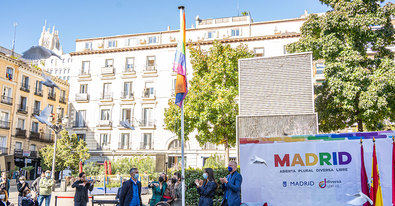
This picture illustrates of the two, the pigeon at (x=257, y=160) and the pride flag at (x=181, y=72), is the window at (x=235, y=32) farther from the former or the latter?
the pigeon at (x=257, y=160)

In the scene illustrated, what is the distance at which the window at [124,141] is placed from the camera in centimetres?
4025

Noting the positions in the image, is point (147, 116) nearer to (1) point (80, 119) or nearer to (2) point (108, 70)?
(2) point (108, 70)

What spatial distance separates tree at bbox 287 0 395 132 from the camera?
55.8ft

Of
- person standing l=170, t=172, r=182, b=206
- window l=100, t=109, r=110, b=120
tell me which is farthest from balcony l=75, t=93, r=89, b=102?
person standing l=170, t=172, r=182, b=206

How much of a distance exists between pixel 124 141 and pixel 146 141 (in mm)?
2774

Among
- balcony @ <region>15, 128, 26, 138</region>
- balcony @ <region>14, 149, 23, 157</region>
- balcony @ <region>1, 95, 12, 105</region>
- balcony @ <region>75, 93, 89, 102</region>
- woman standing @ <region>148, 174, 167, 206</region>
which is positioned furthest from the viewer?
balcony @ <region>15, 128, 26, 138</region>

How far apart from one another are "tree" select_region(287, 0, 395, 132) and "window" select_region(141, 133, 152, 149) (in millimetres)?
24188

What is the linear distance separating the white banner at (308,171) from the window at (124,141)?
32863 millimetres

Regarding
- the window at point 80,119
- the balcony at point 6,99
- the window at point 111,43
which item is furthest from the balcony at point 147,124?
the balcony at point 6,99

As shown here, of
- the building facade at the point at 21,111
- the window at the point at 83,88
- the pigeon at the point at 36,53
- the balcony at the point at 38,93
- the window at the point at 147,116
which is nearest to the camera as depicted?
the pigeon at the point at 36,53

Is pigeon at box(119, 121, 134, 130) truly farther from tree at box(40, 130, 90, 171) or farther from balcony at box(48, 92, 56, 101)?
balcony at box(48, 92, 56, 101)

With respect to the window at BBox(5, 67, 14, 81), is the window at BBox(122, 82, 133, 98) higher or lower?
lower

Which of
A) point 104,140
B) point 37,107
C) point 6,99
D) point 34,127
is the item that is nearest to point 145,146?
point 104,140

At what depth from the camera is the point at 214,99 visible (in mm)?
25875
